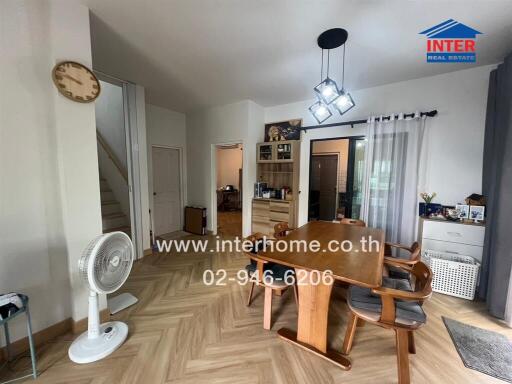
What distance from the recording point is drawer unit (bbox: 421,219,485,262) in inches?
92.7

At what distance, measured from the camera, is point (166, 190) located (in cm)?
455

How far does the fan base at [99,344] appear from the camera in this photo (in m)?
1.52

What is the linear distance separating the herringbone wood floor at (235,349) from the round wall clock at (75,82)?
2054 millimetres

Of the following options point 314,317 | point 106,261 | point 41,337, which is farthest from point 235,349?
point 41,337

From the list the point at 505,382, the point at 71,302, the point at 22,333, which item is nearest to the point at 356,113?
the point at 505,382

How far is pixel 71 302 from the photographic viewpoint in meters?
1.80

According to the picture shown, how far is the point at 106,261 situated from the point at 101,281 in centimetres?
14

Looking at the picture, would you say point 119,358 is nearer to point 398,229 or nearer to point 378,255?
point 378,255

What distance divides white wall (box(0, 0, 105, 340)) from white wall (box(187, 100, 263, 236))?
2.51 m

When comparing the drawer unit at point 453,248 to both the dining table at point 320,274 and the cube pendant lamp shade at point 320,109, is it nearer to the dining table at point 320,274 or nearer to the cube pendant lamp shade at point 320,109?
the dining table at point 320,274

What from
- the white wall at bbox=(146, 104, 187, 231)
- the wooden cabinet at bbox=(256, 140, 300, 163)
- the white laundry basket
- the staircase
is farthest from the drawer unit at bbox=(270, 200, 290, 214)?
the staircase

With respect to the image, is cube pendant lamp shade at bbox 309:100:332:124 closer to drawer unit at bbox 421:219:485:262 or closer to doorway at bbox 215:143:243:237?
drawer unit at bbox 421:219:485:262

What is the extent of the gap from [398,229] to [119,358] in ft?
11.5

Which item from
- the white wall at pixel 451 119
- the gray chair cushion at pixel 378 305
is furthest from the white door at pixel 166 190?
the white wall at pixel 451 119
